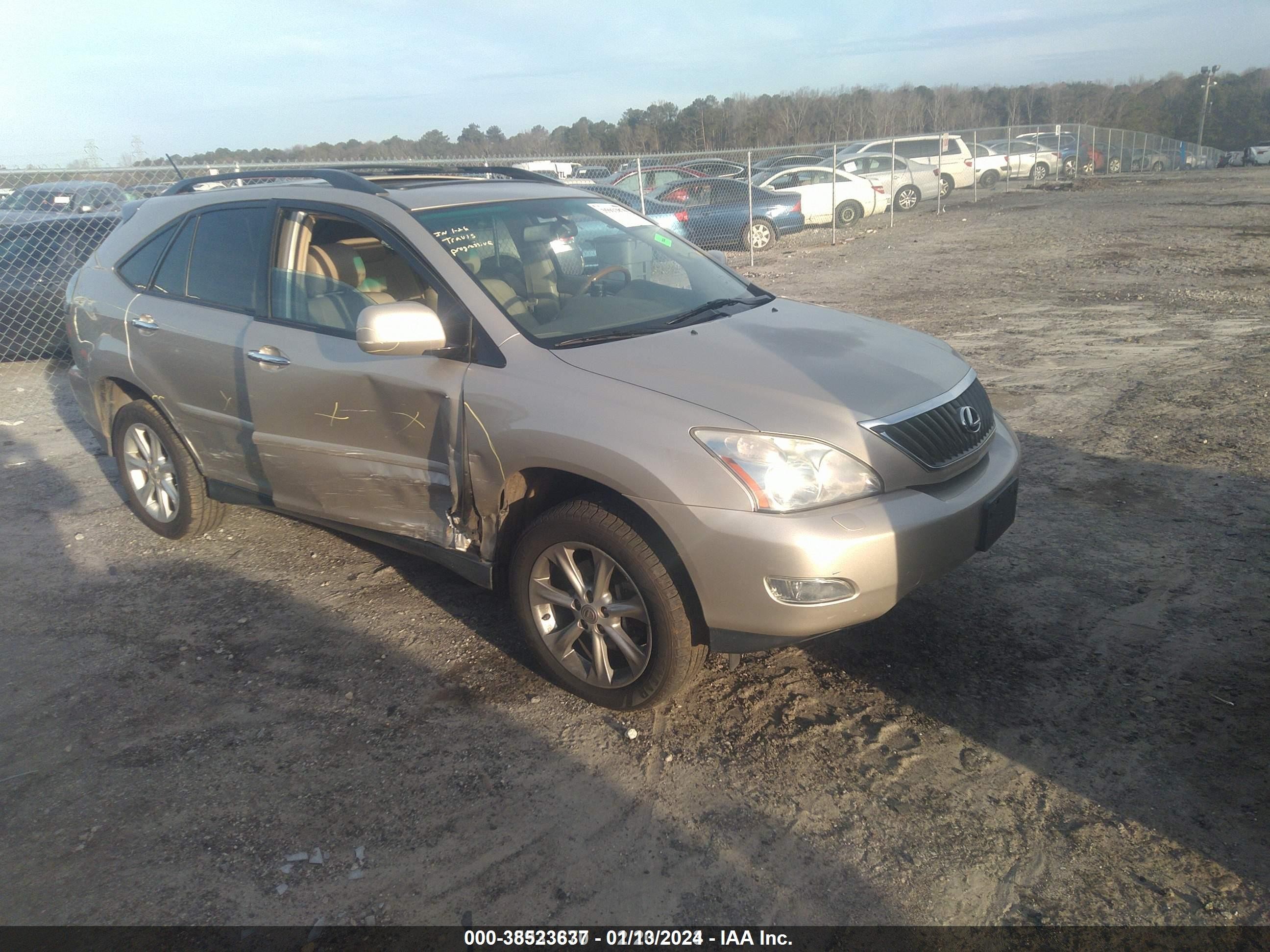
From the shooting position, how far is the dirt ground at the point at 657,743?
8.39 ft

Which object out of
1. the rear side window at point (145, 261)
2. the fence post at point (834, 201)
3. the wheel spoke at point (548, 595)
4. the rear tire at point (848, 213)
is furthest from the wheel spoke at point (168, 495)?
the rear tire at point (848, 213)

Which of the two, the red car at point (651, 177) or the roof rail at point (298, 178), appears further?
the red car at point (651, 177)

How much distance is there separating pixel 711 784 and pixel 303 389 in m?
2.44

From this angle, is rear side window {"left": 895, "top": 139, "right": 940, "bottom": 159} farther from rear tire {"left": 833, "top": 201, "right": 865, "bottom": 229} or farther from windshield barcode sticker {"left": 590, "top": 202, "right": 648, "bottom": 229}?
windshield barcode sticker {"left": 590, "top": 202, "right": 648, "bottom": 229}

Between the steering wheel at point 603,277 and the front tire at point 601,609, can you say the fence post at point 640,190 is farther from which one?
the front tire at point 601,609

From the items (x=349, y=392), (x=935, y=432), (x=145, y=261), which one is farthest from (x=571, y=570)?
(x=145, y=261)

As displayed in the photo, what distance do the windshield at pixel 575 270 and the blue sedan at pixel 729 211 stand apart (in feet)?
36.0

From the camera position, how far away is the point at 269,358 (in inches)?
162

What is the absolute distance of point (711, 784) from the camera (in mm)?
2988

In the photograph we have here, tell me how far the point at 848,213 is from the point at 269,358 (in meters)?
18.3

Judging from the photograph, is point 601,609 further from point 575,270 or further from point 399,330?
point 575,270

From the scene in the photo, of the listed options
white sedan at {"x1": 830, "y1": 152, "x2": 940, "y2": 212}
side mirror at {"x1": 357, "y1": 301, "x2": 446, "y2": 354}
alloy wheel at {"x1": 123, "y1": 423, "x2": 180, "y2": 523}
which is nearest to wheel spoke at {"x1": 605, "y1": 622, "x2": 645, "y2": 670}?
side mirror at {"x1": 357, "y1": 301, "x2": 446, "y2": 354}

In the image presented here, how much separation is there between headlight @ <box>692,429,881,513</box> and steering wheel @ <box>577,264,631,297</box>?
48.3 inches

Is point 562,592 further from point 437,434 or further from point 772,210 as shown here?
point 772,210
